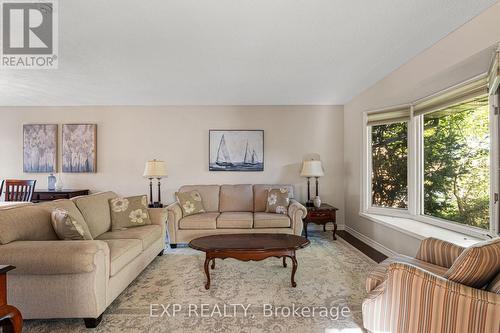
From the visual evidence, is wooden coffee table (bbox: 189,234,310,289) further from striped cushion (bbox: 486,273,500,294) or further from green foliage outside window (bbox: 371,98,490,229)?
green foliage outside window (bbox: 371,98,490,229)

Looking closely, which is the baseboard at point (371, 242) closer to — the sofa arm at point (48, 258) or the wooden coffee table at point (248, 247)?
the wooden coffee table at point (248, 247)

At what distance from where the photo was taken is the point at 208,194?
475 cm

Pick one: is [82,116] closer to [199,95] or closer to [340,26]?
[199,95]

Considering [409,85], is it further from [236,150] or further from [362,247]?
[236,150]

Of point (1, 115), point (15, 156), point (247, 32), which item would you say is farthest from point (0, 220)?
point (1, 115)

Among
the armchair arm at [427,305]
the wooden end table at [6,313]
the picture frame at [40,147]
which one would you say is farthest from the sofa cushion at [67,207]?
the picture frame at [40,147]

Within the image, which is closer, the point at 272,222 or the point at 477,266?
the point at 477,266

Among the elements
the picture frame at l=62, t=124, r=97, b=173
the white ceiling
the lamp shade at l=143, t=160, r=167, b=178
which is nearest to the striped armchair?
the white ceiling

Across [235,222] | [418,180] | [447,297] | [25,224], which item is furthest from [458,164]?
[25,224]

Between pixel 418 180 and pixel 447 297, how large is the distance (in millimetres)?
2670

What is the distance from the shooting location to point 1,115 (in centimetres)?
516

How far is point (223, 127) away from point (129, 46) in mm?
2510

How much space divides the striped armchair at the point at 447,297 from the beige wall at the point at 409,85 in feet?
5.75

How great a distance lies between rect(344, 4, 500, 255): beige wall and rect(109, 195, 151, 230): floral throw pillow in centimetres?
324
